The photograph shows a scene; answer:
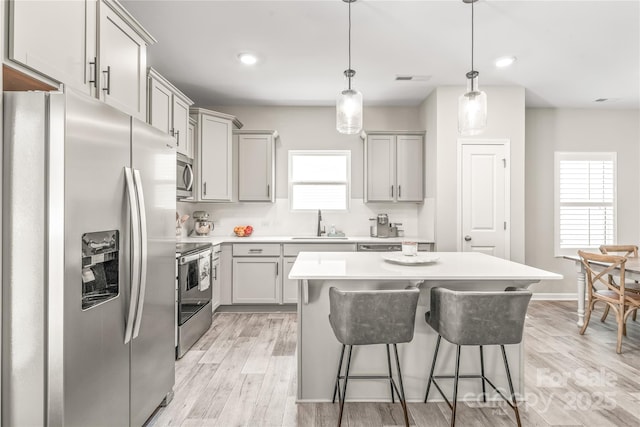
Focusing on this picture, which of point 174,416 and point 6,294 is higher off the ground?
point 6,294

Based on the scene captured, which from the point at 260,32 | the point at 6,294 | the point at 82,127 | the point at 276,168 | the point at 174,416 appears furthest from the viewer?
the point at 276,168

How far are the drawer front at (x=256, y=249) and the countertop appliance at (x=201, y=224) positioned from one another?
65cm

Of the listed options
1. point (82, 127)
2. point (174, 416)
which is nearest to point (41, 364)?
point (82, 127)

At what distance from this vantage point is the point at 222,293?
438cm

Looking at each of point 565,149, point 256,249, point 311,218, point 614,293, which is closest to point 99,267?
point 256,249

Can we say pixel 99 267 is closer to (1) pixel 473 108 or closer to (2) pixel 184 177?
(1) pixel 473 108

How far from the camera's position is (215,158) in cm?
446

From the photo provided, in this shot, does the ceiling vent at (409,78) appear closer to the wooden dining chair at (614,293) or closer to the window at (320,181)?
the window at (320,181)

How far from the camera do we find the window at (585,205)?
515 centimetres

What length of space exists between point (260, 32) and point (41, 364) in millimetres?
2704

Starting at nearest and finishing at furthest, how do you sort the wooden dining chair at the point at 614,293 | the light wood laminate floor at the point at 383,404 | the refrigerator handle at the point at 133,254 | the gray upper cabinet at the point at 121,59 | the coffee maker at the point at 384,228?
1. the refrigerator handle at the point at 133,254
2. the gray upper cabinet at the point at 121,59
3. the light wood laminate floor at the point at 383,404
4. the wooden dining chair at the point at 614,293
5. the coffee maker at the point at 384,228

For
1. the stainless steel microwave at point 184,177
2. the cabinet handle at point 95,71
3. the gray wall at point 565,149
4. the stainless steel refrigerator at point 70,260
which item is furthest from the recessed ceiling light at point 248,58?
the gray wall at point 565,149

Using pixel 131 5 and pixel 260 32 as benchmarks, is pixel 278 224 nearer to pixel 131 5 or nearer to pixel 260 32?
pixel 260 32

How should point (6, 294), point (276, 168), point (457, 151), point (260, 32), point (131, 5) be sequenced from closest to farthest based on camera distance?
point (6, 294)
point (131, 5)
point (260, 32)
point (457, 151)
point (276, 168)
